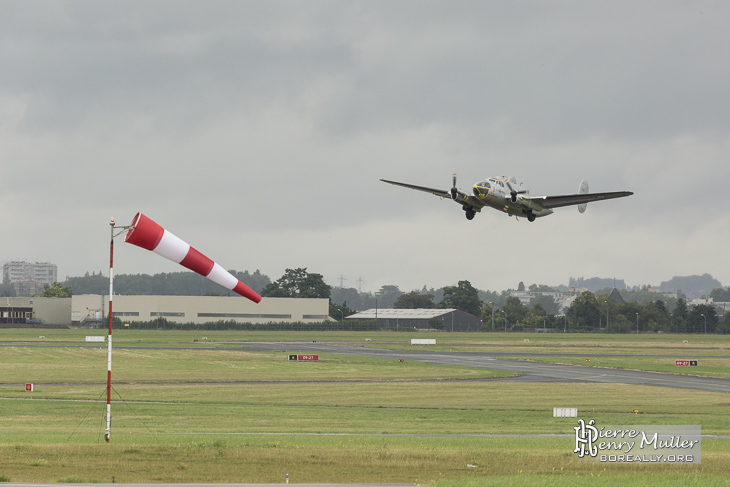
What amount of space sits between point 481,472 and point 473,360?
7964 cm

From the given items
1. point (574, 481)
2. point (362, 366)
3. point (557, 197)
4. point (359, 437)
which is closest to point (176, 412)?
point (359, 437)

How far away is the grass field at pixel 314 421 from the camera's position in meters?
30.1

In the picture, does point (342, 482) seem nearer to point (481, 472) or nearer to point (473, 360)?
point (481, 472)

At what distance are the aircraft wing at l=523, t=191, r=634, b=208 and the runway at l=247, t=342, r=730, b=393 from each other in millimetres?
33644

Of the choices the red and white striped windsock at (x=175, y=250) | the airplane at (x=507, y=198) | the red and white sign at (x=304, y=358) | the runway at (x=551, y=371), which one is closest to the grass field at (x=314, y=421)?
the red and white sign at (x=304, y=358)

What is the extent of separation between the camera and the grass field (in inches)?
1186

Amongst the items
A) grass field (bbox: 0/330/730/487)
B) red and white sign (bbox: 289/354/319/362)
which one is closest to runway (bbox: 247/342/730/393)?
grass field (bbox: 0/330/730/487)

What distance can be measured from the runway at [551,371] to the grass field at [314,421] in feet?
15.9

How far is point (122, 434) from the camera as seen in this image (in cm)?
4250

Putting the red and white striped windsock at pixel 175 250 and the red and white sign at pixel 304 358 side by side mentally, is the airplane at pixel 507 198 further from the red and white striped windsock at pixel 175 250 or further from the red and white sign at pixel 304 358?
the red and white sign at pixel 304 358

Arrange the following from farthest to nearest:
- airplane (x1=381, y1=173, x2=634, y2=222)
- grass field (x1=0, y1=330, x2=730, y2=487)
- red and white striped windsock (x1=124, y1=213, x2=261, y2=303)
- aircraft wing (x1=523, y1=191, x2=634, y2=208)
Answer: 1. airplane (x1=381, y1=173, x2=634, y2=222)
2. aircraft wing (x1=523, y1=191, x2=634, y2=208)
3. grass field (x1=0, y1=330, x2=730, y2=487)
4. red and white striped windsock (x1=124, y1=213, x2=261, y2=303)

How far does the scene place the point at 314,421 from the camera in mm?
52094

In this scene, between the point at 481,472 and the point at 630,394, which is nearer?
the point at 481,472

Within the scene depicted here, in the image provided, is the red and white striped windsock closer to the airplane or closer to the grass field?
the grass field
